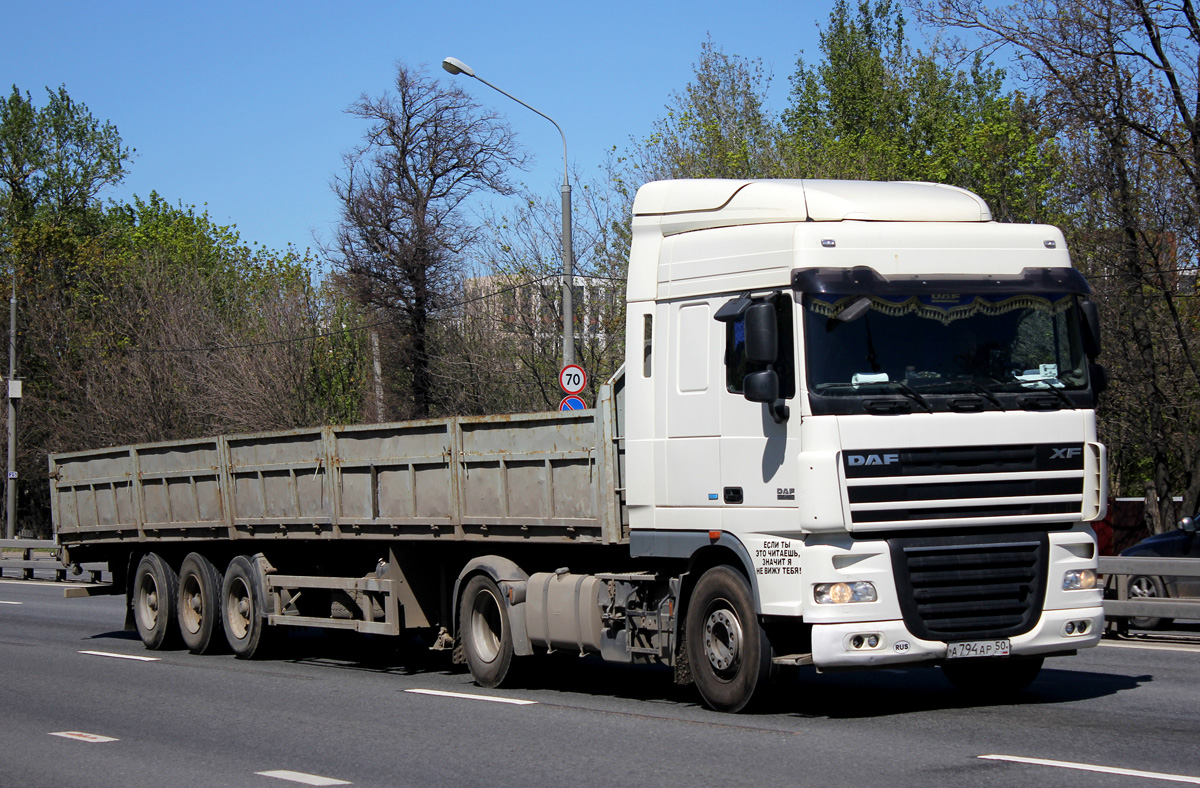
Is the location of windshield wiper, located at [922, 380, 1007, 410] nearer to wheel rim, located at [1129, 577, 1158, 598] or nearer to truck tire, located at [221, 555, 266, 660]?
wheel rim, located at [1129, 577, 1158, 598]

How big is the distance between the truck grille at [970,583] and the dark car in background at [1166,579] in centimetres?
585

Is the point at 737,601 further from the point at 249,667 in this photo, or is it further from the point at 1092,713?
the point at 249,667

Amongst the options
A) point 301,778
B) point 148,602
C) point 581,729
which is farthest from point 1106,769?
point 148,602

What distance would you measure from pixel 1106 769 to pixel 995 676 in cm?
293

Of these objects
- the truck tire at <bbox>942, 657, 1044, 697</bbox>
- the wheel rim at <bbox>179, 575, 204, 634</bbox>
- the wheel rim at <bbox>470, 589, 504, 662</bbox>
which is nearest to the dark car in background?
the truck tire at <bbox>942, 657, 1044, 697</bbox>

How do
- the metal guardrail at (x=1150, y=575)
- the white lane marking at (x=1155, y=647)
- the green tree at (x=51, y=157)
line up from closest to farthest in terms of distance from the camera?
the white lane marking at (x=1155, y=647)
the metal guardrail at (x=1150, y=575)
the green tree at (x=51, y=157)

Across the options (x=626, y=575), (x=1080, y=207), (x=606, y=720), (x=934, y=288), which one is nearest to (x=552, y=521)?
(x=626, y=575)

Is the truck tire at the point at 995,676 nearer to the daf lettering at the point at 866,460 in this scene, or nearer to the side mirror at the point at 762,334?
the daf lettering at the point at 866,460

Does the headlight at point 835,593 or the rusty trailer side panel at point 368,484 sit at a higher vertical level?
the rusty trailer side panel at point 368,484

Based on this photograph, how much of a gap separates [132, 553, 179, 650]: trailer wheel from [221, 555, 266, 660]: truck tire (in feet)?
3.12

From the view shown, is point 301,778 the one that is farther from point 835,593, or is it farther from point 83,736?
point 835,593

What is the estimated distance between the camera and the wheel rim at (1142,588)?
15281 millimetres

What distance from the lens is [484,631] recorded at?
11734 mm

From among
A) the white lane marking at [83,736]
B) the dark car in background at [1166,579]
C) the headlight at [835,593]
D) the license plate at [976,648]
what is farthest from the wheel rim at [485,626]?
the dark car in background at [1166,579]
